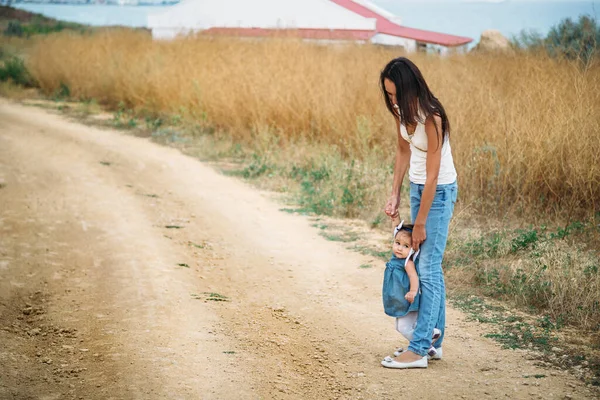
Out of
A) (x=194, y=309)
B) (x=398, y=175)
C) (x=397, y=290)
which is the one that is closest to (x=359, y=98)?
(x=194, y=309)

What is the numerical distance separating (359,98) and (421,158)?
262 inches

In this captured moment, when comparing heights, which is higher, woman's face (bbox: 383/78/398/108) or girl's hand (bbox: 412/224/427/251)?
woman's face (bbox: 383/78/398/108)

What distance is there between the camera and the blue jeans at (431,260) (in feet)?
12.8

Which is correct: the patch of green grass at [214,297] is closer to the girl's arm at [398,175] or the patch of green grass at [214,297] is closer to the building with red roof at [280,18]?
the girl's arm at [398,175]

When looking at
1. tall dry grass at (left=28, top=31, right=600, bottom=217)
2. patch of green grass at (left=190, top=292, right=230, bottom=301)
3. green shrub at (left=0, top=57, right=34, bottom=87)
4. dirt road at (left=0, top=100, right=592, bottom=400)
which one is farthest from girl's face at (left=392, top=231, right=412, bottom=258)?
green shrub at (left=0, top=57, right=34, bottom=87)

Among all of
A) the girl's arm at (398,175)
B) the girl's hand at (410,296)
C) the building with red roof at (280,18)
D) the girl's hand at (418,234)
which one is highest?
A: the building with red roof at (280,18)

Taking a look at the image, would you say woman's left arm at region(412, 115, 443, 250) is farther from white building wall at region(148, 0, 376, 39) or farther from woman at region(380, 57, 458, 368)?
white building wall at region(148, 0, 376, 39)

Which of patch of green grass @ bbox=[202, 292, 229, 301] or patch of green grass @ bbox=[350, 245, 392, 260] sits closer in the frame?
patch of green grass @ bbox=[202, 292, 229, 301]

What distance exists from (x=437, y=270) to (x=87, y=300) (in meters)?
2.77

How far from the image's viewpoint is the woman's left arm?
3717mm

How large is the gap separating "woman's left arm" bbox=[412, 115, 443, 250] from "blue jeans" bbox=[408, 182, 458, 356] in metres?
0.07

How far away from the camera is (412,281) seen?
3.96 meters

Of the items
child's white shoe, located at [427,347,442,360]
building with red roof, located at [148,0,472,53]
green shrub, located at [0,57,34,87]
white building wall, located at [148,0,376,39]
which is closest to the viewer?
child's white shoe, located at [427,347,442,360]

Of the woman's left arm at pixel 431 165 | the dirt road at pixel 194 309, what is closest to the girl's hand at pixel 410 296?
the woman's left arm at pixel 431 165
